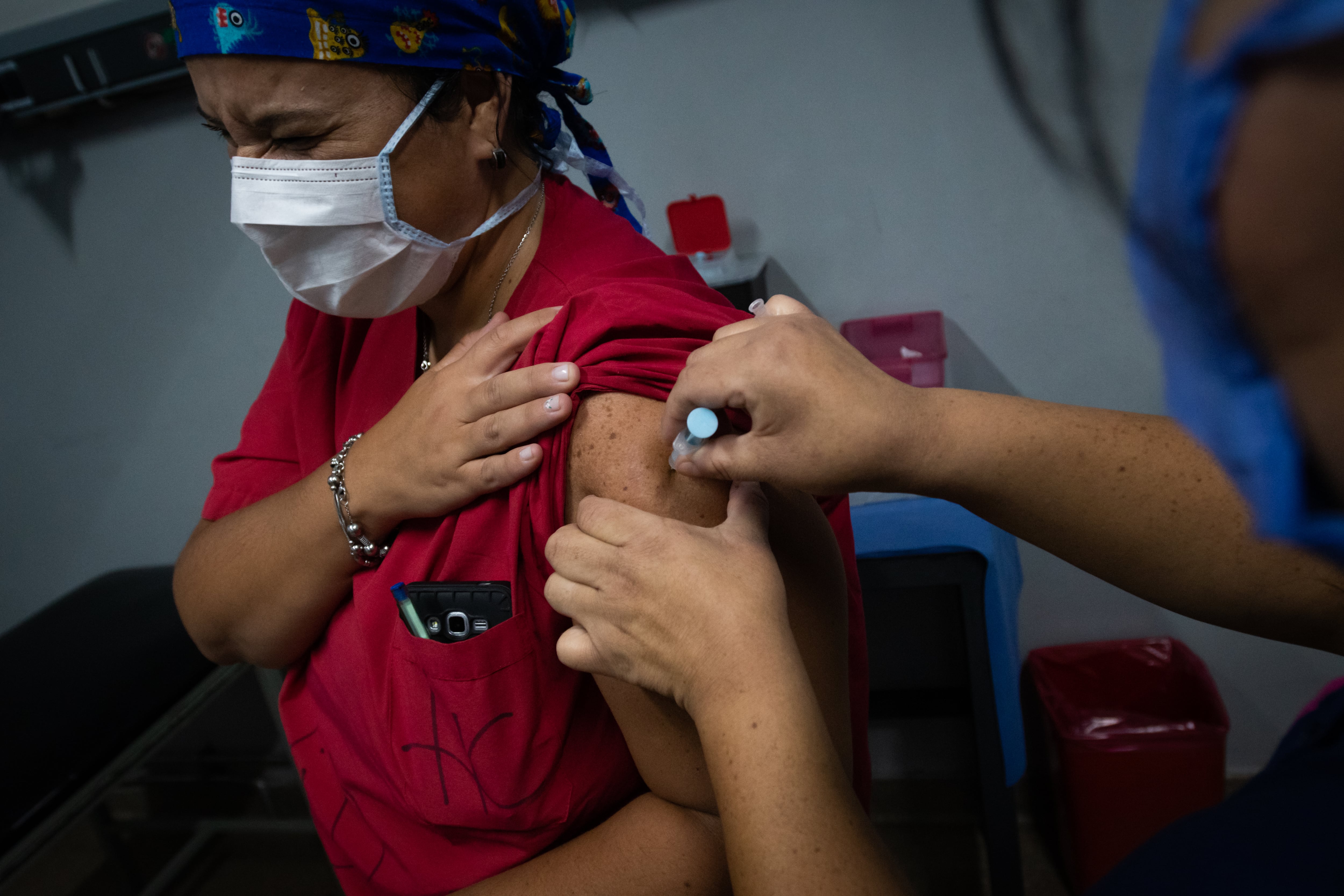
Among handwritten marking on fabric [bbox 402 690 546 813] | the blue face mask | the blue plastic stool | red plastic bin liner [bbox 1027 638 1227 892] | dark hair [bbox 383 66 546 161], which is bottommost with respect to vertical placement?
red plastic bin liner [bbox 1027 638 1227 892]

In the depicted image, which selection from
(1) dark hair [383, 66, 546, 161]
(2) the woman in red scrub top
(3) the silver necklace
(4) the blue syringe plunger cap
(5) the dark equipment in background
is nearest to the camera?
(4) the blue syringe plunger cap

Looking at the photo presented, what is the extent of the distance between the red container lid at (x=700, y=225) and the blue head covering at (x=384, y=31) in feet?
3.06

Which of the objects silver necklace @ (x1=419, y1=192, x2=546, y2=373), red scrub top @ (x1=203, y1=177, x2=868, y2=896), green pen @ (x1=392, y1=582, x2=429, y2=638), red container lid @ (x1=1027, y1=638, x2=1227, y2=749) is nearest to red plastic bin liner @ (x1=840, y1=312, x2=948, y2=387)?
red container lid @ (x1=1027, y1=638, x2=1227, y2=749)

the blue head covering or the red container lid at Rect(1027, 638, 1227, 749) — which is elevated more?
the blue head covering

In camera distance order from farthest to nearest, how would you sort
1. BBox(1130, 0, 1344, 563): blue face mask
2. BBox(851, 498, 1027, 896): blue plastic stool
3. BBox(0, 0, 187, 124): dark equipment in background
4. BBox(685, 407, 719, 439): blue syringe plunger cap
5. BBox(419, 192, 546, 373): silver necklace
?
BBox(0, 0, 187, 124): dark equipment in background → BBox(851, 498, 1027, 896): blue plastic stool → BBox(419, 192, 546, 373): silver necklace → BBox(685, 407, 719, 439): blue syringe plunger cap → BBox(1130, 0, 1344, 563): blue face mask

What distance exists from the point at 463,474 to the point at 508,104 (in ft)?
1.66

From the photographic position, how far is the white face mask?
95cm

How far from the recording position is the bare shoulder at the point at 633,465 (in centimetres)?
80

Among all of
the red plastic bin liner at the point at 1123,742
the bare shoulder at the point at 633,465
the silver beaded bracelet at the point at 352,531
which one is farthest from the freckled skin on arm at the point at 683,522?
the red plastic bin liner at the point at 1123,742

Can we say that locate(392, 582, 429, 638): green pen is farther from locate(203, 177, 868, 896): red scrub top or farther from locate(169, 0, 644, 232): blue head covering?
locate(169, 0, 644, 232): blue head covering

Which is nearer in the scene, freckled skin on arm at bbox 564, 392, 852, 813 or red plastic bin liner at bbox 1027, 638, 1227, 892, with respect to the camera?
freckled skin on arm at bbox 564, 392, 852, 813

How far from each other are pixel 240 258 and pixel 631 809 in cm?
213

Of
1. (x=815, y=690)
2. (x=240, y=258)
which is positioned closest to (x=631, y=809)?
(x=815, y=690)

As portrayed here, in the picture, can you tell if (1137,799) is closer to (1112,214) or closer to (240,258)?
(1112,214)
